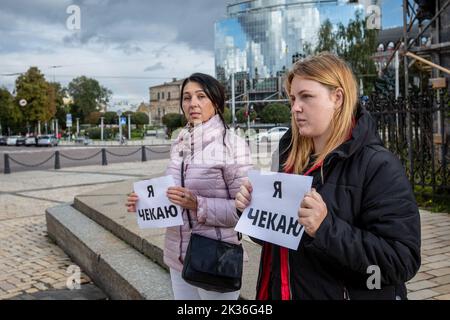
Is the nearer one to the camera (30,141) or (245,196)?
(245,196)

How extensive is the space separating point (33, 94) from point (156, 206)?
5630 cm

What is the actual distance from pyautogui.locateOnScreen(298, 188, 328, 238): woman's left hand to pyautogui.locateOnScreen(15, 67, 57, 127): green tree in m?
57.5

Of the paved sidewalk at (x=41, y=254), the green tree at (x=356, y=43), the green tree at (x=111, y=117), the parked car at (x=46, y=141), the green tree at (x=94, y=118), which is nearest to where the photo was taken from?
the paved sidewalk at (x=41, y=254)

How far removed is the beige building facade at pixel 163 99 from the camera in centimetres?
10181

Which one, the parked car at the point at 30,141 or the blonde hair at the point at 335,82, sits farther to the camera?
the parked car at the point at 30,141

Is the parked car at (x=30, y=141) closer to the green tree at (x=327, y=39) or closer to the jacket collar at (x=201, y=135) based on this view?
the green tree at (x=327, y=39)

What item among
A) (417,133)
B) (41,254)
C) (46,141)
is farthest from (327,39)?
(41,254)

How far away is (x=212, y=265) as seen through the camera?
7.49ft

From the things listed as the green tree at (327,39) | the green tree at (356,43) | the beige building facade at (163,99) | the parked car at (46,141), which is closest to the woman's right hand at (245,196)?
the green tree at (356,43)

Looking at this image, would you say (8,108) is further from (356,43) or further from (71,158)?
(71,158)

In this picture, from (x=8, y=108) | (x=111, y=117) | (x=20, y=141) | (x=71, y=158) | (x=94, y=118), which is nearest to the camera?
(x=71, y=158)

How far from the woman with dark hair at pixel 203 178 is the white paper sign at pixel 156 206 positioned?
0.06 metres

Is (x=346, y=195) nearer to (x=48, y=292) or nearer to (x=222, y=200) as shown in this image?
(x=222, y=200)

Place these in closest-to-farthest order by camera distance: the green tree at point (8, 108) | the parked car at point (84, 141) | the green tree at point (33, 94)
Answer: the parked car at point (84, 141)
the green tree at point (33, 94)
the green tree at point (8, 108)
